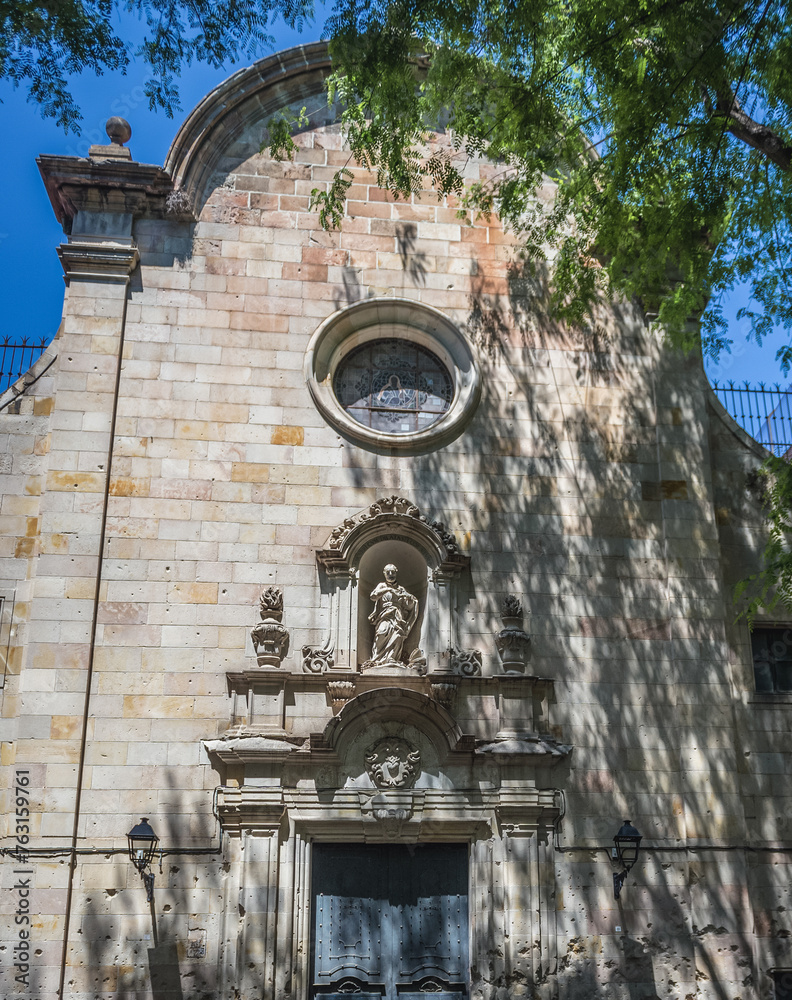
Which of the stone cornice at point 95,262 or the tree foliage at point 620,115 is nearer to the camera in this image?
the tree foliage at point 620,115

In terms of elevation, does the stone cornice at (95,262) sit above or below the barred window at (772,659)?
above

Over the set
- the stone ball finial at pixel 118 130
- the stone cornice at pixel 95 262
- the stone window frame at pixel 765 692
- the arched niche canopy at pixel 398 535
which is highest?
the stone ball finial at pixel 118 130

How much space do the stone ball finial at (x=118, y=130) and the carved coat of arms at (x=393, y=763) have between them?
7.96 metres

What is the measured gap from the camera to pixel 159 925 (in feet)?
33.8

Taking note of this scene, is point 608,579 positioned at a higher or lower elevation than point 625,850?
higher

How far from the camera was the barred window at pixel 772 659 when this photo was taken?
12.4 metres

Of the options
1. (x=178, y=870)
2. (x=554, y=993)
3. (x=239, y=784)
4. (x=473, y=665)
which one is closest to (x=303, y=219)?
(x=473, y=665)

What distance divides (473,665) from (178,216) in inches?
254

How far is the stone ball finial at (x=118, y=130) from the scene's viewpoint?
12812 mm

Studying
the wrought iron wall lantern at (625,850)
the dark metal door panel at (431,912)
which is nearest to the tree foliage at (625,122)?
the wrought iron wall lantern at (625,850)

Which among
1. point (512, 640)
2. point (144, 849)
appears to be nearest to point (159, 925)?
point (144, 849)

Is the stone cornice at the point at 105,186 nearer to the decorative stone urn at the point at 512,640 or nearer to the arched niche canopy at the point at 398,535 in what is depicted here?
the arched niche canopy at the point at 398,535

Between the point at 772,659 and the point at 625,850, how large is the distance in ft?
10.3

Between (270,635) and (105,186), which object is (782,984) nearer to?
(270,635)
